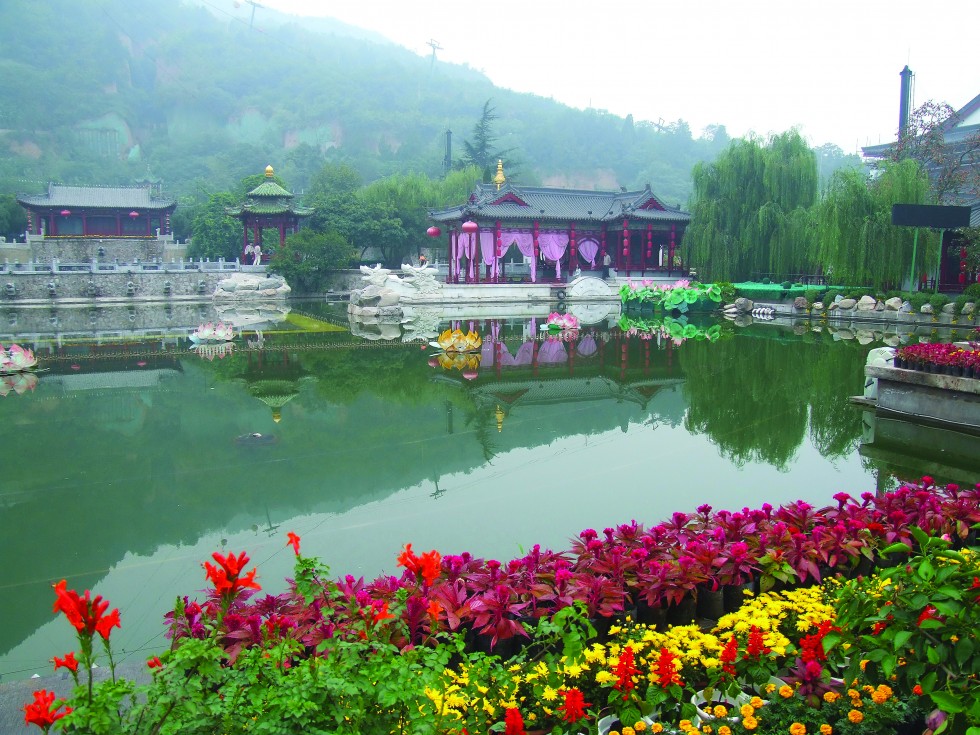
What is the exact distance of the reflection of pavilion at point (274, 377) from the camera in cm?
973

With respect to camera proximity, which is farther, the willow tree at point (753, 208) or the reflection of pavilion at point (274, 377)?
the willow tree at point (753, 208)

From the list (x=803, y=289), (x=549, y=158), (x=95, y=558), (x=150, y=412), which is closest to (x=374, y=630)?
(x=95, y=558)

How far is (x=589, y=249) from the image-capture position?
32312 mm

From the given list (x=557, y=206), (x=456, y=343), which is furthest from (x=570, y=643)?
(x=557, y=206)

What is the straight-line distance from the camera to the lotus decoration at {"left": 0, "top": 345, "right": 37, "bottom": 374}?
11.6m

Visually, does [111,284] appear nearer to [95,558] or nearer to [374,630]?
[95,558]

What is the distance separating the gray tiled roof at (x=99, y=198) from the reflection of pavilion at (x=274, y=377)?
1111 inches

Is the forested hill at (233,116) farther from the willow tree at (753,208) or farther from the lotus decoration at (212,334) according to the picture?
the lotus decoration at (212,334)

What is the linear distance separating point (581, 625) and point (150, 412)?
7494 mm

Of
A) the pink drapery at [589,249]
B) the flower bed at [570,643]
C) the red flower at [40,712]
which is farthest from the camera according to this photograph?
the pink drapery at [589,249]

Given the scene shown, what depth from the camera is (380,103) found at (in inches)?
3374

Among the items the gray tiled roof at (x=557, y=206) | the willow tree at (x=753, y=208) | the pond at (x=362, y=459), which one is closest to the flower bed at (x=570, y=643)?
the pond at (x=362, y=459)

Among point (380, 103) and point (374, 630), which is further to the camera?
point (380, 103)

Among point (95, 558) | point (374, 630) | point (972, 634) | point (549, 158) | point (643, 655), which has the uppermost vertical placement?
point (549, 158)
